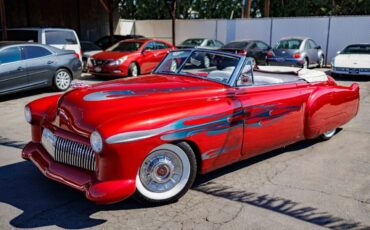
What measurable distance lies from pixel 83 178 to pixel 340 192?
8.78ft

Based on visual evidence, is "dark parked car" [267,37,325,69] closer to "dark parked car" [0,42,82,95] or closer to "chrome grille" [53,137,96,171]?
"dark parked car" [0,42,82,95]

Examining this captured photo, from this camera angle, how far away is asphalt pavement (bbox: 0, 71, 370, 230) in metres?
3.56

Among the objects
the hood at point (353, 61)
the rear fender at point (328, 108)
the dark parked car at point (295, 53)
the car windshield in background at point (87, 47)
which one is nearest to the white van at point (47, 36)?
the car windshield in background at point (87, 47)

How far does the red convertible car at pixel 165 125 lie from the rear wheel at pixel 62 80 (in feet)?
19.4

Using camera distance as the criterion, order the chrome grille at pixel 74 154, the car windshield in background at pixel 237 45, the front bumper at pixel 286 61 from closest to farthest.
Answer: the chrome grille at pixel 74 154 < the front bumper at pixel 286 61 < the car windshield in background at pixel 237 45

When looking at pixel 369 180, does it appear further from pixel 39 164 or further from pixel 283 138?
pixel 39 164

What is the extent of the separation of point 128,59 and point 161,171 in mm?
9965

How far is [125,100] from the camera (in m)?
4.09

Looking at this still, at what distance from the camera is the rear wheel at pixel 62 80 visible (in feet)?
34.8

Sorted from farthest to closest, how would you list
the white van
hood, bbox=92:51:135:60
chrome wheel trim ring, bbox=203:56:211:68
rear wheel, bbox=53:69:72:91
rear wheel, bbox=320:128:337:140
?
1. hood, bbox=92:51:135:60
2. the white van
3. rear wheel, bbox=53:69:72:91
4. rear wheel, bbox=320:128:337:140
5. chrome wheel trim ring, bbox=203:56:211:68

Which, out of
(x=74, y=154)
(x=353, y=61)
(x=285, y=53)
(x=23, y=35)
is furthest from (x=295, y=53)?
(x=74, y=154)

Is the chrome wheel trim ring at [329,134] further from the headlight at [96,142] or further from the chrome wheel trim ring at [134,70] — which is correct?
the chrome wheel trim ring at [134,70]

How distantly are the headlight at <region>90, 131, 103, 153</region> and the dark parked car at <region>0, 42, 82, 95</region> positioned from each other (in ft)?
21.6

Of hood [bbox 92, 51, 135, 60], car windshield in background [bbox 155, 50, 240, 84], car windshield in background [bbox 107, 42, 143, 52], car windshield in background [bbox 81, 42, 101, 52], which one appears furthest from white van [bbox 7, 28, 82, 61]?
car windshield in background [bbox 155, 50, 240, 84]
